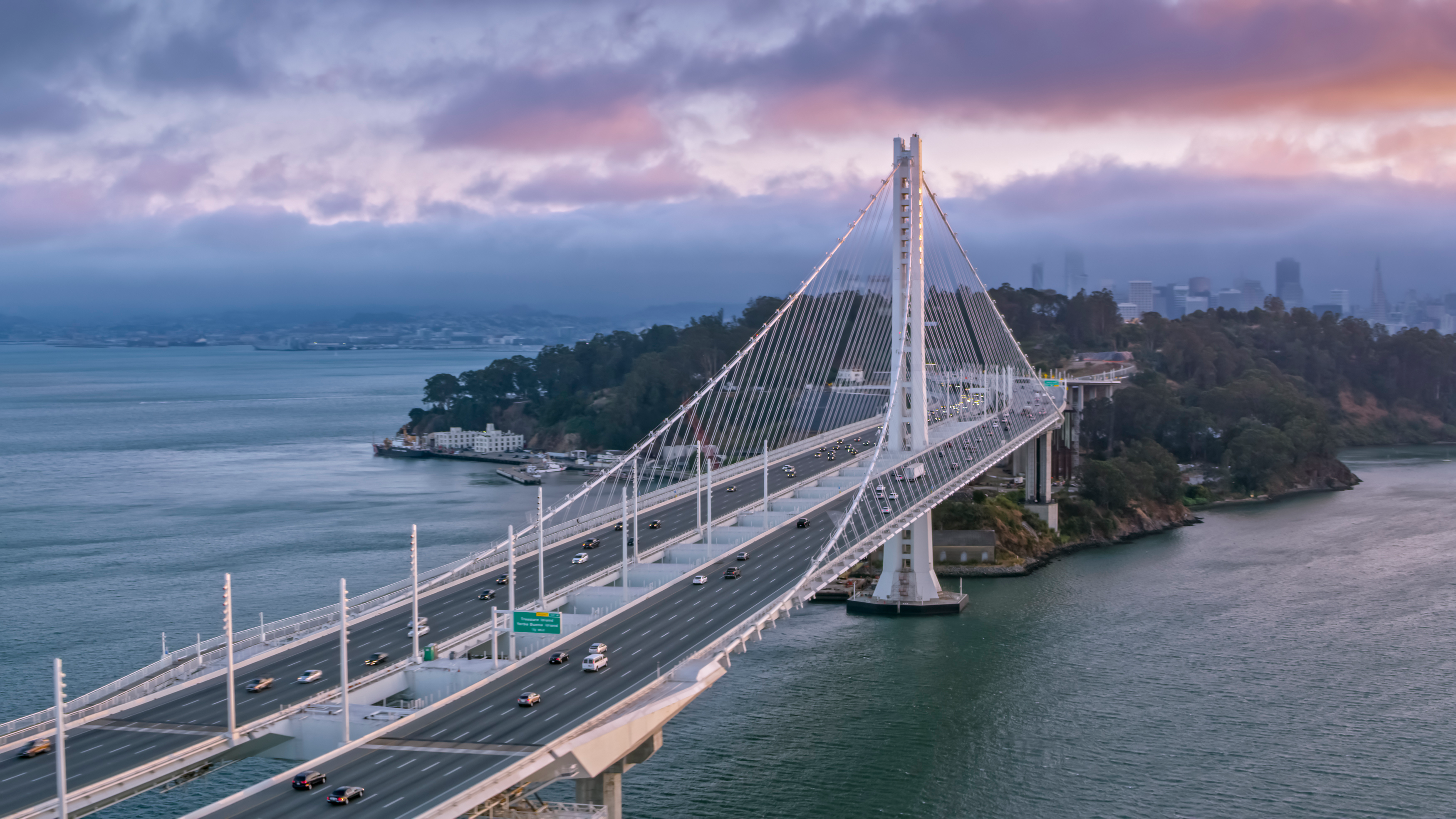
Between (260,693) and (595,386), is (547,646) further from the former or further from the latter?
(595,386)

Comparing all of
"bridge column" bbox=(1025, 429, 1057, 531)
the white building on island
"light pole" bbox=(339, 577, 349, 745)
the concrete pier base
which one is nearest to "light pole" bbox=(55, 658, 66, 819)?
"light pole" bbox=(339, 577, 349, 745)

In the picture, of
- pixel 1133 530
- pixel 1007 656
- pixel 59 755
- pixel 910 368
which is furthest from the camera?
pixel 1133 530

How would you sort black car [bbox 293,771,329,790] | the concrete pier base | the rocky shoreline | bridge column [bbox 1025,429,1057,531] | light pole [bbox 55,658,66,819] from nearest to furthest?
1. light pole [bbox 55,658,66,819]
2. black car [bbox 293,771,329,790]
3. the concrete pier base
4. the rocky shoreline
5. bridge column [bbox 1025,429,1057,531]

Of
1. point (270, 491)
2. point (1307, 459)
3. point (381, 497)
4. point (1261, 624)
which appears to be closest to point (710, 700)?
point (1261, 624)

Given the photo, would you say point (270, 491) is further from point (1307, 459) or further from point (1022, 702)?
point (1307, 459)

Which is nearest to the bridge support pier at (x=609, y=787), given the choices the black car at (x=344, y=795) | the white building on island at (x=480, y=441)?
the black car at (x=344, y=795)

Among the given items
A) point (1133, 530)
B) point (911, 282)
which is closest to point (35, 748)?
point (911, 282)

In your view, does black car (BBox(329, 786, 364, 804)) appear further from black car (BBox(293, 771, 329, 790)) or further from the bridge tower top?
the bridge tower top
